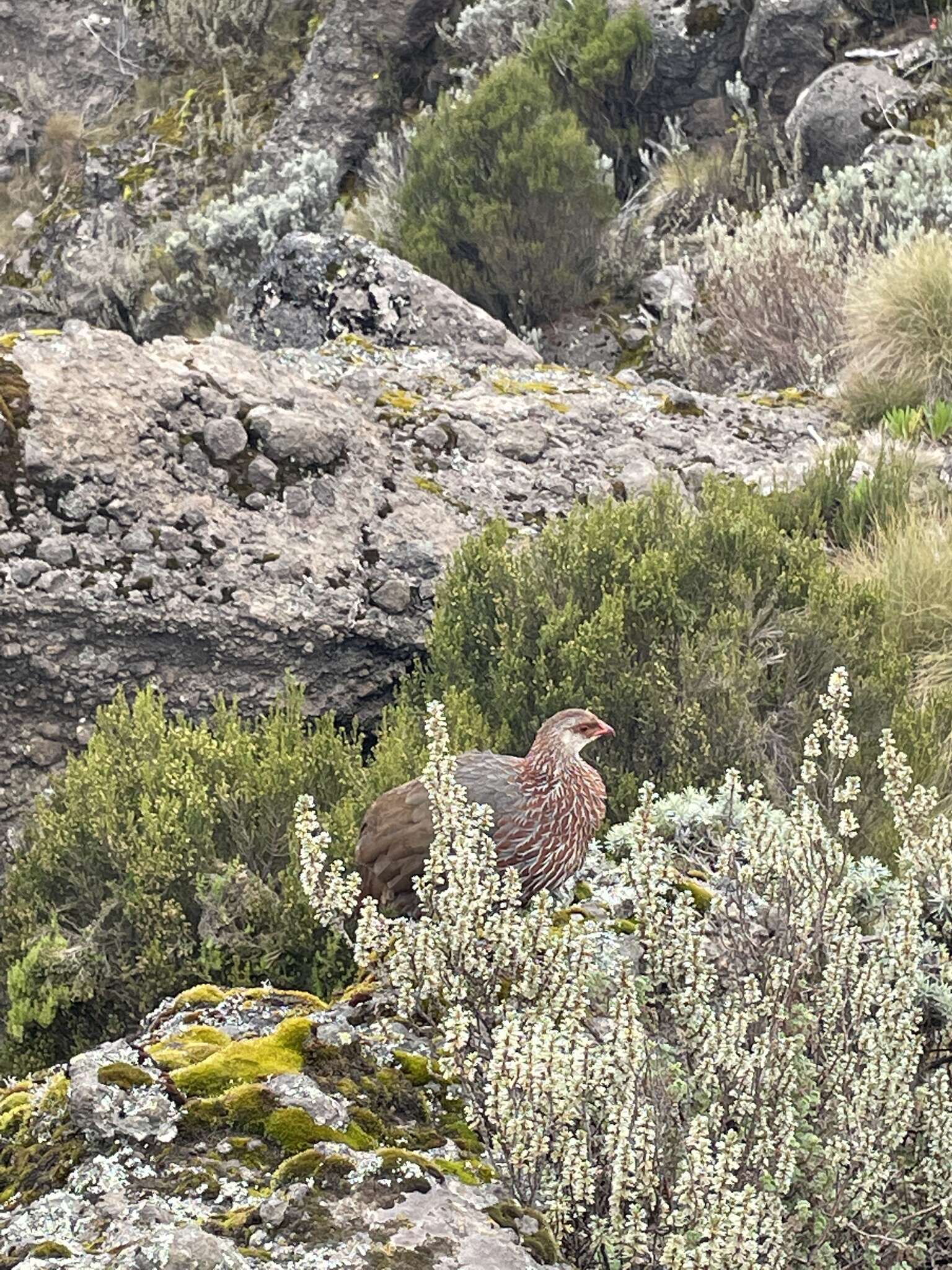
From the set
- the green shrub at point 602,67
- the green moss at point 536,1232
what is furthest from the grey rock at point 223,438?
the green shrub at point 602,67

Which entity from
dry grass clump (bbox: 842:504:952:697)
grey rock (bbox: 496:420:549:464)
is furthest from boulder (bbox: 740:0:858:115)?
dry grass clump (bbox: 842:504:952:697)

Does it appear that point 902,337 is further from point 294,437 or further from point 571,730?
point 571,730

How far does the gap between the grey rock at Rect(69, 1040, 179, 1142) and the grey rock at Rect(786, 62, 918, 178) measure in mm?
10025

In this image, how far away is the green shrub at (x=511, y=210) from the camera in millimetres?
10266

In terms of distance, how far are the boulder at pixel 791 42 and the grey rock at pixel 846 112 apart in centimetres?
60

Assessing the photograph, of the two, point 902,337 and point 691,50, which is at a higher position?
point 691,50

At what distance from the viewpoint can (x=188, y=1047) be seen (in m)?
2.44

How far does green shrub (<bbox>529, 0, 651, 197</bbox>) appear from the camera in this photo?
472 inches

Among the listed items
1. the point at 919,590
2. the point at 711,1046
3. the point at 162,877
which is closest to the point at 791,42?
the point at 919,590

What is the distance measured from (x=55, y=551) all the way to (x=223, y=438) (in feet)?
2.54

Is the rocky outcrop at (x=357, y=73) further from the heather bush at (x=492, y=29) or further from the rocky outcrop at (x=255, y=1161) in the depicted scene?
the rocky outcrop at (x=255, y=1161)

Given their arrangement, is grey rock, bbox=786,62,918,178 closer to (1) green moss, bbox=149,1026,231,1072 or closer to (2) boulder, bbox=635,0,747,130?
(2) boulder, bbox=635,0,747,130

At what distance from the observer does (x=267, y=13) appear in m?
15.1

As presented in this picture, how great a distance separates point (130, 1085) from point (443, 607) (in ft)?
8.48
